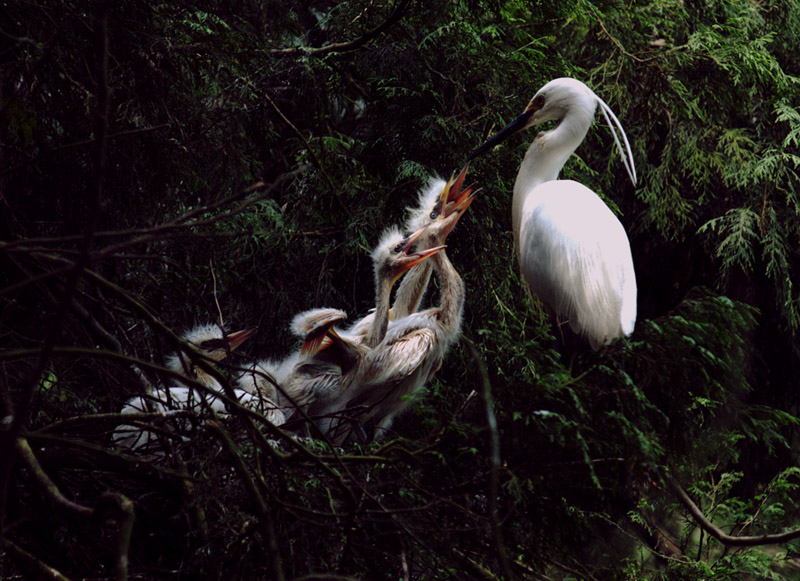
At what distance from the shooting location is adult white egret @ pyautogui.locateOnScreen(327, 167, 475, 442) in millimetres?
2232

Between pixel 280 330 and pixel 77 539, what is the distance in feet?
5.92

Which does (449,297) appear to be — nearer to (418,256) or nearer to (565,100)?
(418,256)

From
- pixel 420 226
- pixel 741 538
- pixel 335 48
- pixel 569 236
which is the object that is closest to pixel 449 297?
pixel 420 226

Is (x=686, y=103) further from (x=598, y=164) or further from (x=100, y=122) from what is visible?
(x=100, y=122)

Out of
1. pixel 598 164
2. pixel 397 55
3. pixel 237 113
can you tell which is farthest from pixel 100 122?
pixel 598 164

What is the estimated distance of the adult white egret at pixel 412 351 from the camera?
2232mm

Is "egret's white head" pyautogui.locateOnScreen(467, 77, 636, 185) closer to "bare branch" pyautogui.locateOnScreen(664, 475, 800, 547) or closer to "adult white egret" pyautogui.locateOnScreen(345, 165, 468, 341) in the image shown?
"adult white egret" pyautogui.locateOnScreen(345, 165, 468, 341)

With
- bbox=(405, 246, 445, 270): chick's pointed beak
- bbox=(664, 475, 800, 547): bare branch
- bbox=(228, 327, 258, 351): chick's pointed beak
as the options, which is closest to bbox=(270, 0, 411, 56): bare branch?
bbox=(405, 246, 445, 270): chick's pointed beak

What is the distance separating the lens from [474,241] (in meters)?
2.83

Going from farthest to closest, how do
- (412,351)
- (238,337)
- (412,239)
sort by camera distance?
(412,239) < (238,337) < (412,351)

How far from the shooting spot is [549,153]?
2580mm

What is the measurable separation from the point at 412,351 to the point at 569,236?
0.59 m

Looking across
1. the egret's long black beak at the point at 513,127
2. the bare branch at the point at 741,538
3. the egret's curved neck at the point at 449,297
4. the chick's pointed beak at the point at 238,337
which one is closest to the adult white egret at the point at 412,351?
the egret's curved neck at the point at 449,297

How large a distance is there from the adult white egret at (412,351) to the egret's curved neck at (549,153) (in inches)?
10.1
